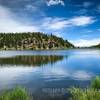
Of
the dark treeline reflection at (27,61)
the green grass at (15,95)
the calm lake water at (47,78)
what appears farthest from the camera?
the dark treeline reflection at (27,61)

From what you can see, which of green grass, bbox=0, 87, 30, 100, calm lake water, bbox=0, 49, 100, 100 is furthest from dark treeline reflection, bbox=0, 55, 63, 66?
green grass, bbox=0, 87, 30, 100

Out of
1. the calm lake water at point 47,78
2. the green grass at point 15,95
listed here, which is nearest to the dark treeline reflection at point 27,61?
the calm lake water at point 47,78

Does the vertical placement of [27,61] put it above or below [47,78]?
above

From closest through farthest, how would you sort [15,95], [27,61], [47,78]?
[15,95] < [47,78] < [27,61]

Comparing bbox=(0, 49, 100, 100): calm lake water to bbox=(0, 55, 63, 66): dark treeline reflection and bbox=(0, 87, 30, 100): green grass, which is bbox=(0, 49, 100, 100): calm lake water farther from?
bbox=(0, 87, 30, 100): green grass

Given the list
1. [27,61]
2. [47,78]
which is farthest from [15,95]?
[27,61]

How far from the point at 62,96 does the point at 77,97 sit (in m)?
10.5

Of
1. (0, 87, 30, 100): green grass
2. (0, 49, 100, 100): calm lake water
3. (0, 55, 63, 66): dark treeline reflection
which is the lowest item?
(0, 49, 100, 100): calm lake water

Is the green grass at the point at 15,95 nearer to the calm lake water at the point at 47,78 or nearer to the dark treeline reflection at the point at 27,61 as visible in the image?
the calm lake water at the point at 47,78

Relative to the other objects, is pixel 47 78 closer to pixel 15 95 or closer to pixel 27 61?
pixel 15 95

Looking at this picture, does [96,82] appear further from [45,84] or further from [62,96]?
[45,84]

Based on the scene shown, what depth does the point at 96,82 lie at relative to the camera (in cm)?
1845

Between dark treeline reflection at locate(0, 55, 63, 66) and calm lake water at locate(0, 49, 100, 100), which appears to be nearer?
calm lake water at locate(0, 49, 100, 100)

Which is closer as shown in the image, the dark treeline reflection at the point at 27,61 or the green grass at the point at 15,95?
the green grass at the point at 15,95
